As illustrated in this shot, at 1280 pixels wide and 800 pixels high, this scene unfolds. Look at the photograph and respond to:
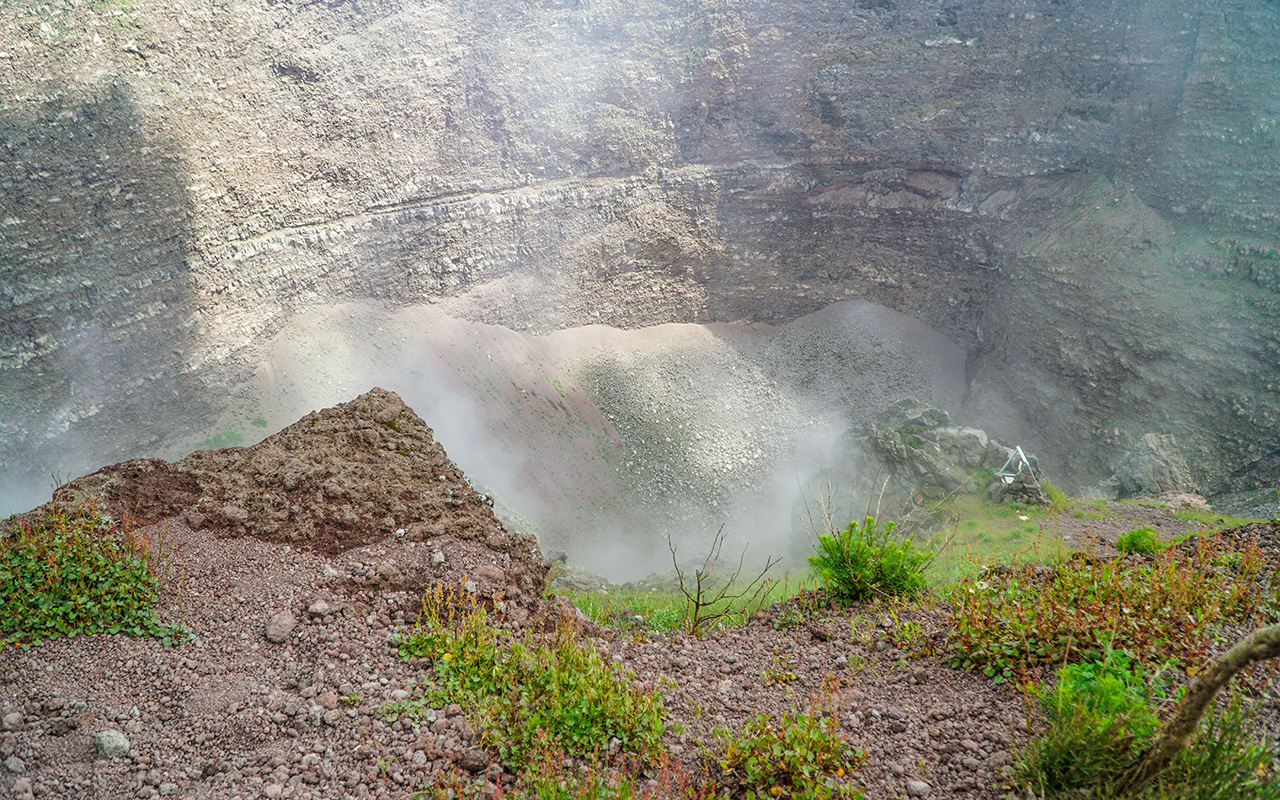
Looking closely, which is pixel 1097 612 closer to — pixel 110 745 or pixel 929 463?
pixel 110 745

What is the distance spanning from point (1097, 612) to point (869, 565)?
7.89 feet

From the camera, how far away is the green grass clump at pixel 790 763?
4.64 meters

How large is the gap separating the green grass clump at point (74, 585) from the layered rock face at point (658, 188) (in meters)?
13.8

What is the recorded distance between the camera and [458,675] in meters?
5.63

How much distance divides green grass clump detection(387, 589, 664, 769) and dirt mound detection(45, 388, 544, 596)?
3.69 feet

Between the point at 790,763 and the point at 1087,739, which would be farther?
the point at 790,763

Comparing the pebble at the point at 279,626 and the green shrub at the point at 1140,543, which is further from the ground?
the green shrub at the point at 1140,543

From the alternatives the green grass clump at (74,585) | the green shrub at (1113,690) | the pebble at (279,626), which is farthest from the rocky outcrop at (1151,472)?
the green grass clump at (74,585)

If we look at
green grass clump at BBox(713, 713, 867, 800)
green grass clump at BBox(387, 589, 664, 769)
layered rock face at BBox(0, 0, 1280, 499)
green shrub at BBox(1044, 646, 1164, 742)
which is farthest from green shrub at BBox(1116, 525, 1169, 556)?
layered rock face at BBox(0, 0, 1280, 499)

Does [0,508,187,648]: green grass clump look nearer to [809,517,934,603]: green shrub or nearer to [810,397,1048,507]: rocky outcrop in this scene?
[809,517,934,603]: green shrub

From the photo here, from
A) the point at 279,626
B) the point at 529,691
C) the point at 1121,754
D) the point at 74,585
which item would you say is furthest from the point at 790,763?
the point at 74,585

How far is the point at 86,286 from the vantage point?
16.9 m

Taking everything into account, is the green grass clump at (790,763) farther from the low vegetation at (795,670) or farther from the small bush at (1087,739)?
the small bush at (1087,739)

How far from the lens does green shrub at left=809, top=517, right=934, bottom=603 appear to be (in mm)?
7766
